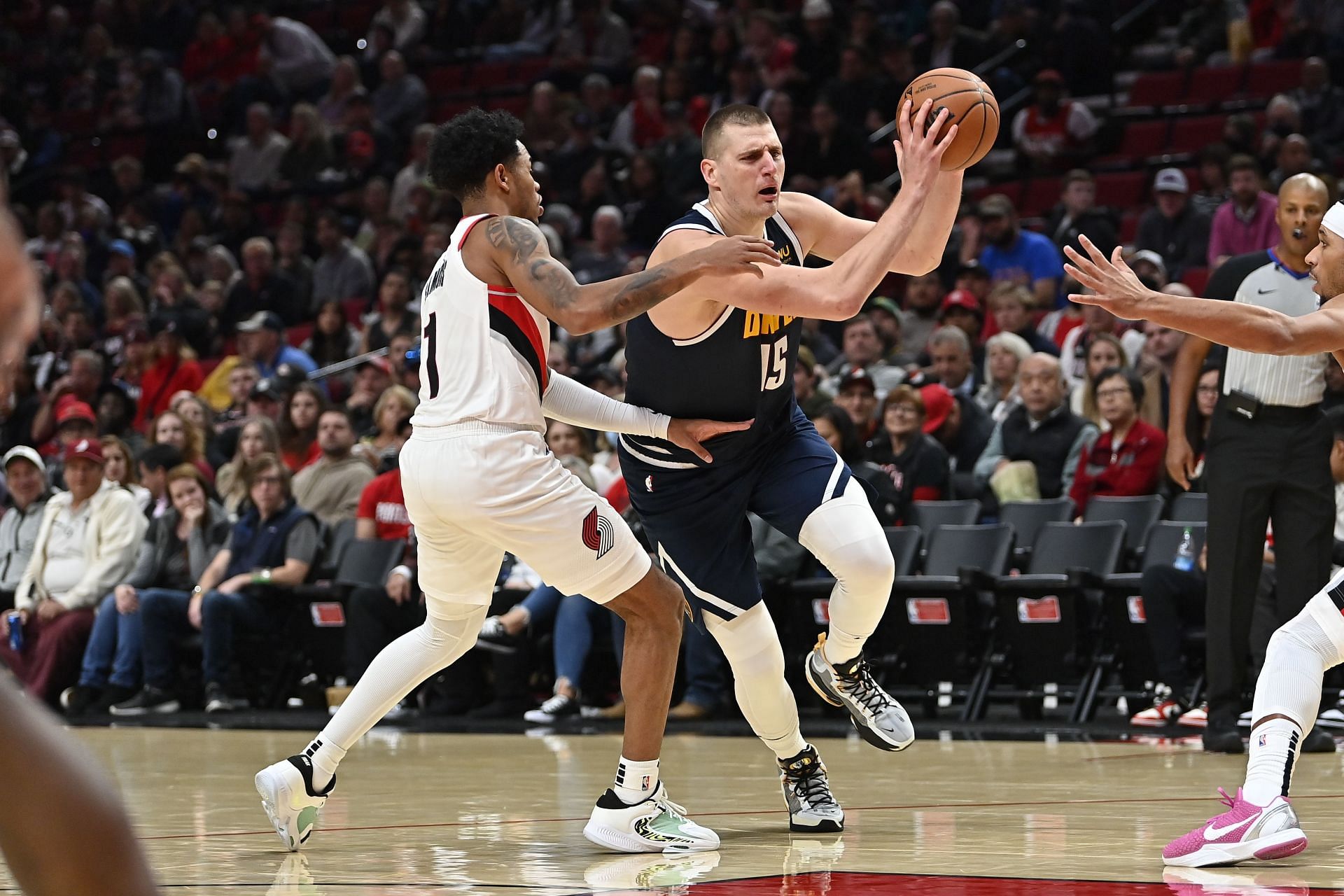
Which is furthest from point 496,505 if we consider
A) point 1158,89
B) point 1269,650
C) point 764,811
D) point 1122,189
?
point 1158,89

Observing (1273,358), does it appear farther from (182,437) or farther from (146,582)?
(182,437)

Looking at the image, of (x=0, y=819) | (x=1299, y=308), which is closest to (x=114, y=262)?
(x=1299, y=308)

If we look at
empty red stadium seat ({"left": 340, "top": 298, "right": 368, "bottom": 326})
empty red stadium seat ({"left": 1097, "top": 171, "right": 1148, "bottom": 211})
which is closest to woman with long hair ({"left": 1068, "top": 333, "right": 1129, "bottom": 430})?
empty red stadium seat ({"left": 1097, "top": 171, "right": 1148, "bottom": 211})

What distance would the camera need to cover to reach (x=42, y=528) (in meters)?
11.9

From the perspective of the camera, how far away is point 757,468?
5.44m

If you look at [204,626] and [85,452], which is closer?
[204,626]

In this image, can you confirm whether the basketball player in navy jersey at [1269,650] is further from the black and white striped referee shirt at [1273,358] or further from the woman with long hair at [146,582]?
the woman with long hair at [146,582]

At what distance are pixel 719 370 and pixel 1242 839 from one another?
1944mm

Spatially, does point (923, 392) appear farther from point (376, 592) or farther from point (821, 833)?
point (821, 833)

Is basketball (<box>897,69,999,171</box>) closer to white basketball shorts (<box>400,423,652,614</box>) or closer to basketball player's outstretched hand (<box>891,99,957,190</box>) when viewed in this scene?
basketball player's outstretched hand (<box>891,99,957,190</box>)

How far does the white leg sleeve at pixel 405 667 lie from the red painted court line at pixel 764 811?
60 cm

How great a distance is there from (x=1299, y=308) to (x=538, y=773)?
3564 mm

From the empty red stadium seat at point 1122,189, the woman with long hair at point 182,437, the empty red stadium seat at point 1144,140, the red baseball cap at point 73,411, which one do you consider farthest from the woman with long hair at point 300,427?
the empty red stadium seat at point 1144,140

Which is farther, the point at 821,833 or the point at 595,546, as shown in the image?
the point at 821,833
